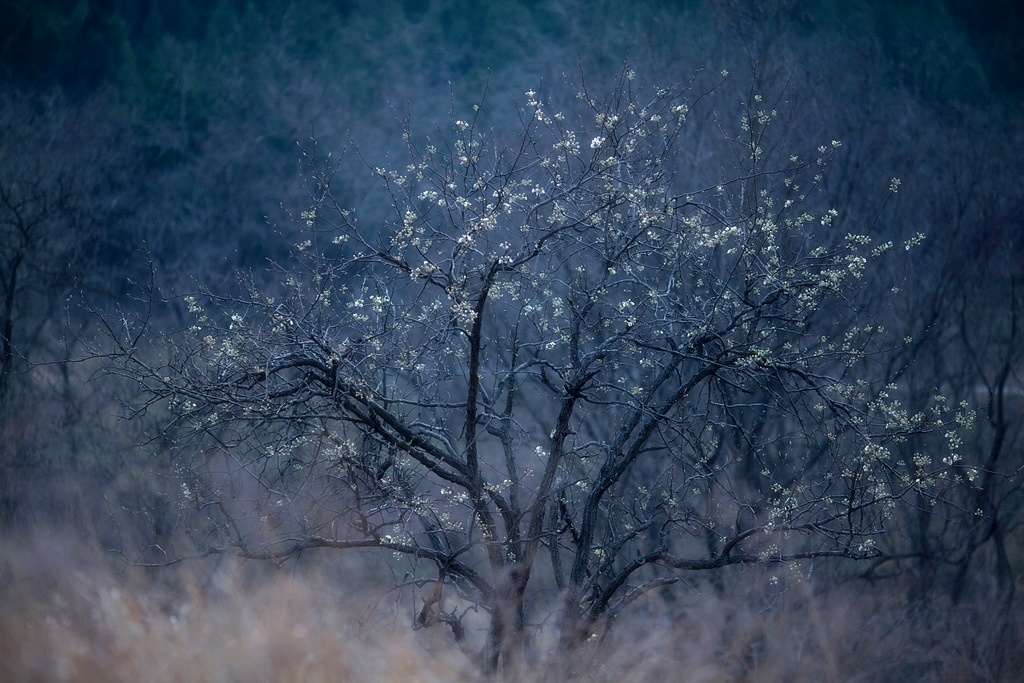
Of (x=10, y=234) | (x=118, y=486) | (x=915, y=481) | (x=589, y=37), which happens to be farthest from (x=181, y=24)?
(x=915, y=481)

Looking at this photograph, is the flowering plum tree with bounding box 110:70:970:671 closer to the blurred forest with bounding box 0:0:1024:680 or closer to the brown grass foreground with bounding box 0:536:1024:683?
the brown grass foreground with bounding box 0:536:1024:683

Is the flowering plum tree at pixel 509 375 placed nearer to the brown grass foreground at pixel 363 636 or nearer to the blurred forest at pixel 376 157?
the brown grass foreground at pixel 363 636

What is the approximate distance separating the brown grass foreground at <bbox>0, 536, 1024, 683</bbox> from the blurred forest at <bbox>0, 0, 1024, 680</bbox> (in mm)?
246

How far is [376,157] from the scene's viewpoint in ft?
42.2

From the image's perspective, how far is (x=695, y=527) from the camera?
297 inches

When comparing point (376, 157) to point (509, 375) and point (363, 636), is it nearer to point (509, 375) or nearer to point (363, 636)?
point (509, 375)

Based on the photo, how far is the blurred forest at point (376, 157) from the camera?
9.84m

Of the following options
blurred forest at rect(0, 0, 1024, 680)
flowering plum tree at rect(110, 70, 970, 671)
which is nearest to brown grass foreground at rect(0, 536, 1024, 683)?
blurred forest at rect(0, 0, 1024, 680)

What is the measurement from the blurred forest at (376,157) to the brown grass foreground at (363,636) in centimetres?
25

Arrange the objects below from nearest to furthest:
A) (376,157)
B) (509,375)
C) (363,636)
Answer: (363,636), (509,375), (376,157)

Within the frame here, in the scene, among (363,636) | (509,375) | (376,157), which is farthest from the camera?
(376,157)

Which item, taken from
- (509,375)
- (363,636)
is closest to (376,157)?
(509,375)

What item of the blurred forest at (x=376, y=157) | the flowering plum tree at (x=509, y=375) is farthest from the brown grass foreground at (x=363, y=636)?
the flowering plum tree at (x=509, y=375)

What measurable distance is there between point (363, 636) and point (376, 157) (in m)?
8.51
